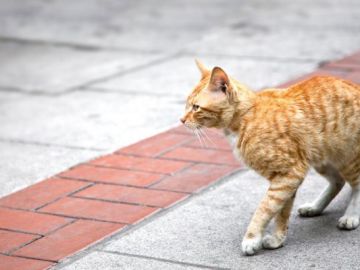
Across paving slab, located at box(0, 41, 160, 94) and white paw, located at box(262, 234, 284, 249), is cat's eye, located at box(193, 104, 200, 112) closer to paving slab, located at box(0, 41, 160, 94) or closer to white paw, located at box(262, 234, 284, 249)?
white paw, located at box(262, 234, 284, 249)

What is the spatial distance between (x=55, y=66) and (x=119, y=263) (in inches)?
195

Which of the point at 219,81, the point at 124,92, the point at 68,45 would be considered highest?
the point at 219,81

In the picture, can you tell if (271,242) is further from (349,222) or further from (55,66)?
(55,66)

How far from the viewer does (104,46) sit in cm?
974

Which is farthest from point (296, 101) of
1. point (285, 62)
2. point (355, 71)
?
point (285, 62)

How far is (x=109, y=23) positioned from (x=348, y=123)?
677cm

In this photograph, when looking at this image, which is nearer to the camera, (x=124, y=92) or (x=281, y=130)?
(x=281, y=130)

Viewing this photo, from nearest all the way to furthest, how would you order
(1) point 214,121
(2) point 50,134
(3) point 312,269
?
(3) point 312,269 < (1) point 214,121 < (2) point 50,134

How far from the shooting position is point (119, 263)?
444cm

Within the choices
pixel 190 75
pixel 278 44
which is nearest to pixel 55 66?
pixel 190 75

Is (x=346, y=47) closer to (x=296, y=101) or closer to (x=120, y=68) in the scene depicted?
(x=120, y=68)

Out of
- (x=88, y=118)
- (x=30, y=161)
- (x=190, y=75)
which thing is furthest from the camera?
(x=190, y=75)

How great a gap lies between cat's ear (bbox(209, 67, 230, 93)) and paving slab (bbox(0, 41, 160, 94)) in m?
3.98

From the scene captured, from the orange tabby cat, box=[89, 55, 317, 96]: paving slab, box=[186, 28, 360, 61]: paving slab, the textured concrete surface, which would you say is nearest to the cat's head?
the orange tabby cat
